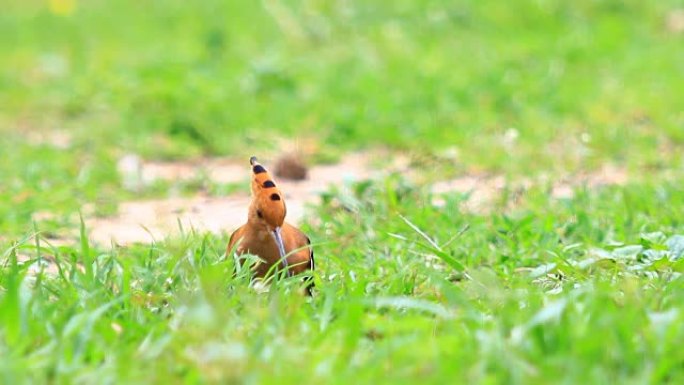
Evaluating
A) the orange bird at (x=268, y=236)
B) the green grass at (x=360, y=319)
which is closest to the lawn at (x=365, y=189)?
the green grass at (x=360, y=319)

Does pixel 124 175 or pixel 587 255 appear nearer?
pixel 587 255

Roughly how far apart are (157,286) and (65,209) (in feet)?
7.18

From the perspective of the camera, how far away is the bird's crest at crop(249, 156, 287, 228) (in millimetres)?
3830

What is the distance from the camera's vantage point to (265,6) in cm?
1123

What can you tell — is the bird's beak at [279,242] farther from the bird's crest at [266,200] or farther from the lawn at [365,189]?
the lawn at [365,189]

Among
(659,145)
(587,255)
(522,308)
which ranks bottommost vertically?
(659,145)

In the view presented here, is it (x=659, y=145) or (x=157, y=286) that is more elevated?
(x=157, y=286)

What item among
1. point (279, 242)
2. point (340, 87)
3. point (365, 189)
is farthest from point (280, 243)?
point (340, 87)

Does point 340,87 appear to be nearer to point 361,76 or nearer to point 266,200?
point 361,76

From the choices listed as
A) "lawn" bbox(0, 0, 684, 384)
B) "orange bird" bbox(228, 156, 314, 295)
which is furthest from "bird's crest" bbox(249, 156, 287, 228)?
"lawn" bbox(0, 0, 684, 384)

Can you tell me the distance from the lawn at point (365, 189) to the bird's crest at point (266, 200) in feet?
0.66

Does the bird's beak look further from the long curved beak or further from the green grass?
the green grass

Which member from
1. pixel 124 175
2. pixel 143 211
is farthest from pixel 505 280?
pixel 124 175

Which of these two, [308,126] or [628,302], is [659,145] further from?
[628,302]
